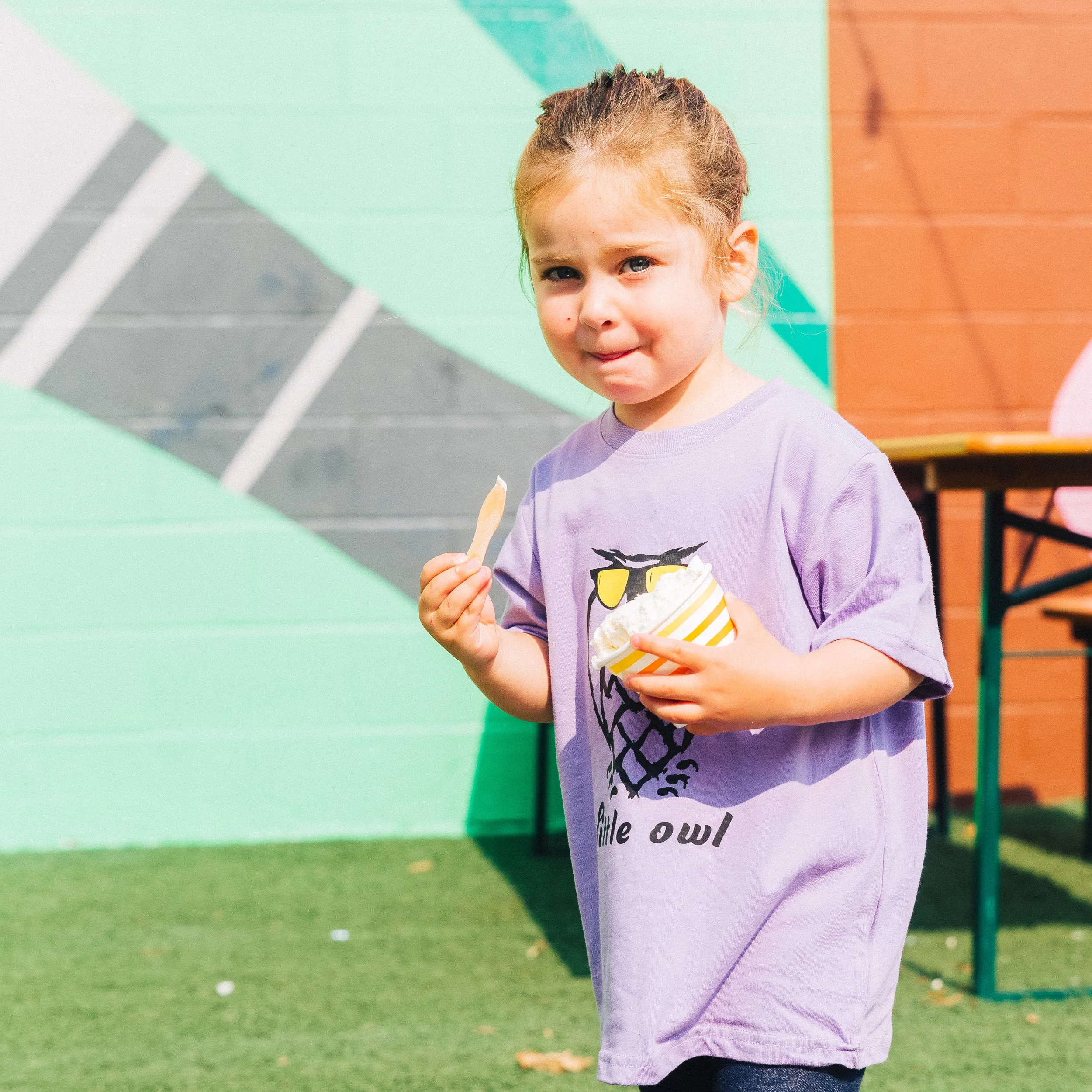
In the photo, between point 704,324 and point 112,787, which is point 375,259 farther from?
point 704,324

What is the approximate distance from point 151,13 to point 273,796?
2146mm

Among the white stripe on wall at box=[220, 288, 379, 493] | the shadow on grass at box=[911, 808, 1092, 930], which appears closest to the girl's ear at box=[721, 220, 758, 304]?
the shadow on grass at box=[911, 808, 1092, 930]

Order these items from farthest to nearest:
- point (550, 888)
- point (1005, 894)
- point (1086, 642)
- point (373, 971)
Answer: point (1086, 642) < point (550, 888) < point (1005, 894) < point (373, 971)

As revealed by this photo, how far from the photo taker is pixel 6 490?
131 inches

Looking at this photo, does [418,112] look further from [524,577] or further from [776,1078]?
[776,1078]

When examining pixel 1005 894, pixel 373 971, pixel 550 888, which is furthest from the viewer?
pixel 550 888

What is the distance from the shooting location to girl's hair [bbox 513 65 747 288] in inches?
45.3

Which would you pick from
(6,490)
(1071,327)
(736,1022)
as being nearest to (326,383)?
(6,490)

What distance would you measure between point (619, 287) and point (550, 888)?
2.18 metres

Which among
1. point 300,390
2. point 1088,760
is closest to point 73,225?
point 300,390

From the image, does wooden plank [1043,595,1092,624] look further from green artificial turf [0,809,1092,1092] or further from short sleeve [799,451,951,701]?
short sleeve [799,451,951,701]

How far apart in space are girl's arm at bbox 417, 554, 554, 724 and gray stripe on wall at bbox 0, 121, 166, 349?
8.19 feet

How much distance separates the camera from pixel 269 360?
11.1 feet

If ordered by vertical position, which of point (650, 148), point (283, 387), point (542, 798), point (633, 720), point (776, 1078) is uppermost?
point (650, 148)
